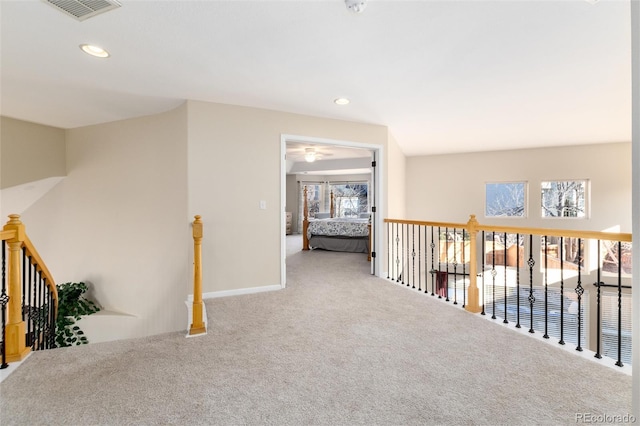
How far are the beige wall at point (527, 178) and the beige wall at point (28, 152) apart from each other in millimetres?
6619

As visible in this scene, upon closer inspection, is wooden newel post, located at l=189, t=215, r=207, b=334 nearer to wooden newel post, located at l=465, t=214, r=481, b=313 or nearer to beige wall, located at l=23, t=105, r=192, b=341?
beige wall, located at l=23, t=105, r=192, b=341

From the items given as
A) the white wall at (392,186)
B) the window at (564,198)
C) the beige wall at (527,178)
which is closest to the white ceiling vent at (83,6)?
the white wall at (392,186)

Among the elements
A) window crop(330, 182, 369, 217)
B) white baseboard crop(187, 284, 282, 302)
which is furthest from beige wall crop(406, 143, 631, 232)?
white baseboard crop(187, 284, 282, 302)

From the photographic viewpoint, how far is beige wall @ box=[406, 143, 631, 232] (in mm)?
5492

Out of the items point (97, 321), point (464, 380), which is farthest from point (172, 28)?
point (97, 321)

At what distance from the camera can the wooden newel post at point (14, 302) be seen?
203 centimetres

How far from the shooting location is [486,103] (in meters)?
3.46

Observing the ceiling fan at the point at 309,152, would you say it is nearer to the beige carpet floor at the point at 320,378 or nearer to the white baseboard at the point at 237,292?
the white baseboard at the point at 237,292

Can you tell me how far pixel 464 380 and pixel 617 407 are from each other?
2.39 ft

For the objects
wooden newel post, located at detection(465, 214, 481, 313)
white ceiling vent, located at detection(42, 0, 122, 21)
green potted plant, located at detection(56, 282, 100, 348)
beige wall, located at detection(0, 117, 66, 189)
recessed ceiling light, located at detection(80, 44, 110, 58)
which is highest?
recessed ceiling light, located at detection(80, 44, 110, 58)

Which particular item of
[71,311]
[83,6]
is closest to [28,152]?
[71,311]

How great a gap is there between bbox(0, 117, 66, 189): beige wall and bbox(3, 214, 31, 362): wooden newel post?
2.90m

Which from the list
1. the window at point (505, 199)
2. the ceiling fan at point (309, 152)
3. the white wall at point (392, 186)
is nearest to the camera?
the white wall at point (392, 186)

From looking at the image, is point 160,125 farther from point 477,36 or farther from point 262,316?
point 477,36
